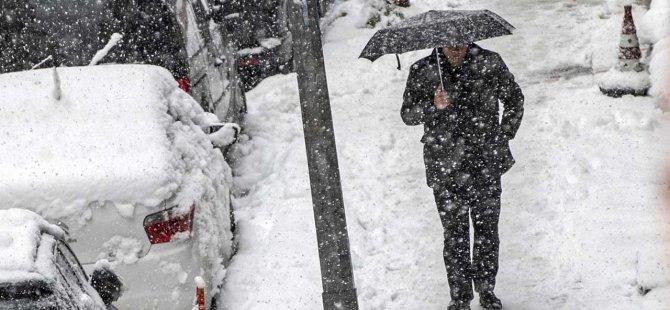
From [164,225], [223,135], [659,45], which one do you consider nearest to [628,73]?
[659,45]

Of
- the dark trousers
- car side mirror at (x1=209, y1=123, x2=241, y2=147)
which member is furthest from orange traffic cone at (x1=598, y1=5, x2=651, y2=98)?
the dark trousers

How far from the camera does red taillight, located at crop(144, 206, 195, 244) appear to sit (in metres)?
6.18

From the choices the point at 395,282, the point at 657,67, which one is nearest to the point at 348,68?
the point at 657,67

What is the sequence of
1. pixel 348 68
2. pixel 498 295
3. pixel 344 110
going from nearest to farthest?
pixel 498 295 < pixel 344 110 < pixel 348 68

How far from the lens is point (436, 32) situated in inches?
244

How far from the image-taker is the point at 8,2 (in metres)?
8.88

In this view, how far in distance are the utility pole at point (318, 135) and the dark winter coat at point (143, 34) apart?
334cm

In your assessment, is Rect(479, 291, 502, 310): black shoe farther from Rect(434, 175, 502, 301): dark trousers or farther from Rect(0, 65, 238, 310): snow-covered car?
Rect(0, 65, 238, 310): snow-covered car

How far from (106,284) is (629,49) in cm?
759

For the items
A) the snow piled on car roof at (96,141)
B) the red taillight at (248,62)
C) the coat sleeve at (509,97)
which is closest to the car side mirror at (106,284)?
the snow piled on car roof at (96,141)

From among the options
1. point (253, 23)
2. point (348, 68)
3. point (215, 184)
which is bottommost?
point (348, 68)

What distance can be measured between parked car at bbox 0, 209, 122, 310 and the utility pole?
1200mm

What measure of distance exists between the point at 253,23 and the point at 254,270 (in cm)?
561

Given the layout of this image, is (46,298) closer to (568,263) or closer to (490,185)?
(490,185)
